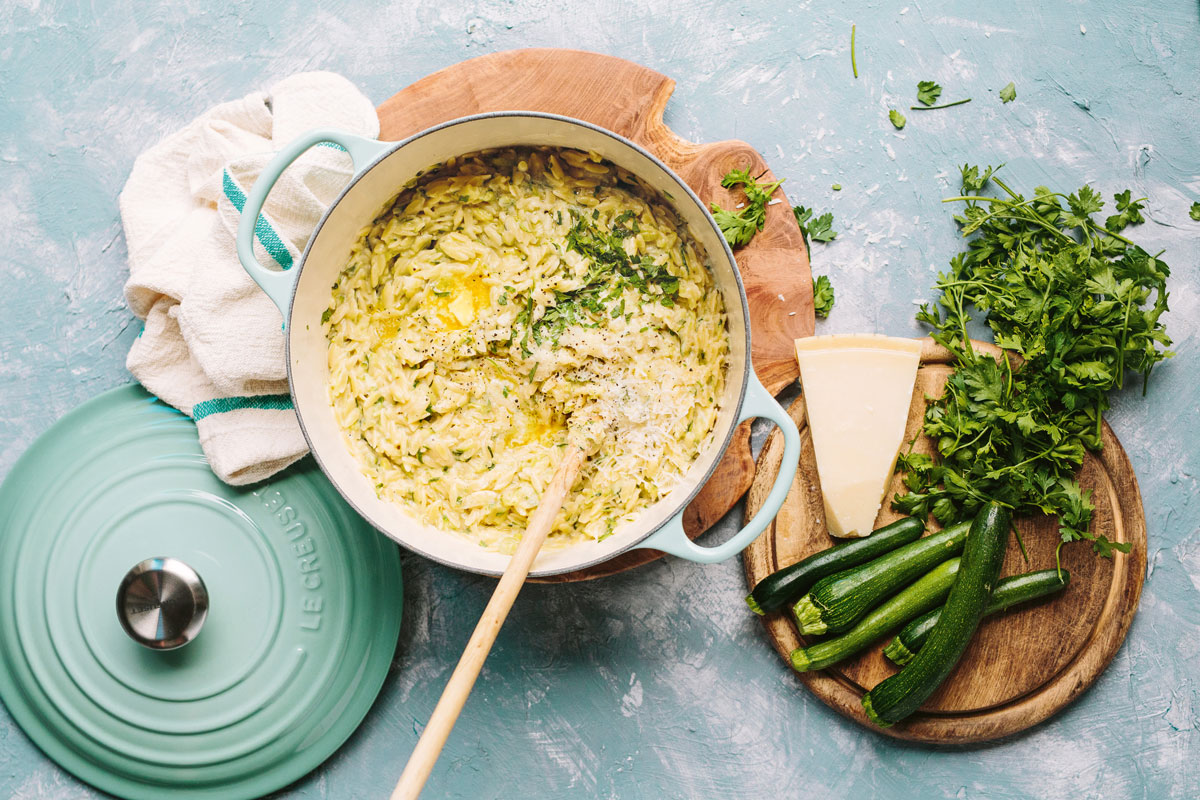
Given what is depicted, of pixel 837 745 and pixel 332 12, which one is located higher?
pixel 332 12

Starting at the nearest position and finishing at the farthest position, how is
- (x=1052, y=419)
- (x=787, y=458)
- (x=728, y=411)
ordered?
(x=787, y=458), (x=728, y=411), (x=1052, y=419)

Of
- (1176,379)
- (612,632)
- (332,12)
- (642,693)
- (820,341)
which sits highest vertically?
(332,12)

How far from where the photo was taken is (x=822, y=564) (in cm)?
258

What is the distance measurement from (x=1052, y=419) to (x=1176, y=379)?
0.60 m

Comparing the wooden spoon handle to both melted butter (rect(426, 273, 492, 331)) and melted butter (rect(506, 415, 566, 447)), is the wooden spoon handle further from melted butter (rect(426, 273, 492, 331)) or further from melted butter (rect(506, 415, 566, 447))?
melted butter (rect(426, 273, 492, 331))

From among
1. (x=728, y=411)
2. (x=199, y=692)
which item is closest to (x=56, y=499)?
(x=199, y=692)

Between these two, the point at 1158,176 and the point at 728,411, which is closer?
the point at 728,411

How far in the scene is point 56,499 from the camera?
2.60m

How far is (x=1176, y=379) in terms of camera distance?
2.75 meters

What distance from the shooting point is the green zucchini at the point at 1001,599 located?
2.55 m

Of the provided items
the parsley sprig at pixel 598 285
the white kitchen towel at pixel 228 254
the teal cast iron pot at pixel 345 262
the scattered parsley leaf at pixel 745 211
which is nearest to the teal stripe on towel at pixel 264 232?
the white kitchen towel at pixel 228 254

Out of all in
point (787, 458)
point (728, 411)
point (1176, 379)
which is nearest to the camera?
point (787, 458)

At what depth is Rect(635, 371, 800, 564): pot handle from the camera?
2174 millimetres

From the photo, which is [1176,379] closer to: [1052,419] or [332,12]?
[1052,419]
